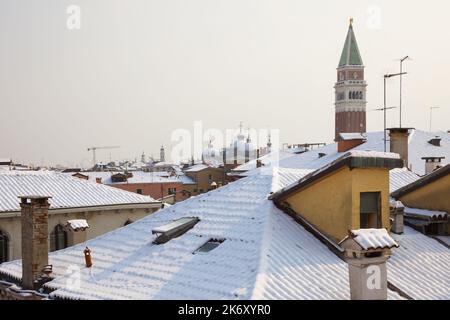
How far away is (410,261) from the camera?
10391mm

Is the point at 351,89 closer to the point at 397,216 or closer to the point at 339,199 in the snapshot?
the point at 397,216

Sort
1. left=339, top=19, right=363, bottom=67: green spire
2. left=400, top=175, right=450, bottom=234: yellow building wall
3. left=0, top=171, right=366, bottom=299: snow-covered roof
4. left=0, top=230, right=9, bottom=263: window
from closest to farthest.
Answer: left=0, top=171, right=366, bottom=299: snow-covered roof < left=400, top=175, right=450, bottom=234: yellow building wall < left=0, top=230, right=9, bottom=263: window < left=339, top=19, right=363, bottom=67: green spire

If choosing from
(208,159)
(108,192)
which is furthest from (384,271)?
(208,159)

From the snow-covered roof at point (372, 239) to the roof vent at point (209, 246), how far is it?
2884mm

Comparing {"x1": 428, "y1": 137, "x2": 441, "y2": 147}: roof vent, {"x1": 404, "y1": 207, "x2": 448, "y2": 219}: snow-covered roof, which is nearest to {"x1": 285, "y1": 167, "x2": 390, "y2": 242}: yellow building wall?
{"x1": 404, "y1": 207, "x2": 448, "y2": 219}: snow-covered roof

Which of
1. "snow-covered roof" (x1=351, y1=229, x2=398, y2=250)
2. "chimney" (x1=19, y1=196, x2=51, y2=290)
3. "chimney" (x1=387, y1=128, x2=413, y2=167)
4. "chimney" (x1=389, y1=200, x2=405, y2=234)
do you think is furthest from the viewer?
"chimney" (x1=387, y1=128, x2=413, y2=167)

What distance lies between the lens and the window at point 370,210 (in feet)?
32.8

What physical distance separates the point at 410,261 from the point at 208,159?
86.3 m

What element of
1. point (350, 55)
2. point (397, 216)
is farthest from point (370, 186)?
point (350, 55)

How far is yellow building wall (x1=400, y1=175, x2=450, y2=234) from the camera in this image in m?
12.2

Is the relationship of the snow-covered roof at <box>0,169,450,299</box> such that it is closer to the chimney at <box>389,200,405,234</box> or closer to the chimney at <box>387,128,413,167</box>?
the chimney at <box>389,200,405,234</box>

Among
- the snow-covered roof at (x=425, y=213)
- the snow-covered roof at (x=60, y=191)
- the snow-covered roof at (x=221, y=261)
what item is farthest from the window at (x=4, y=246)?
the snow-covered roof at (x=425, y=213)

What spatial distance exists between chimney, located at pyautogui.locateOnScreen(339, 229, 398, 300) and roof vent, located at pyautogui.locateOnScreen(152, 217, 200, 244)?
402cm
